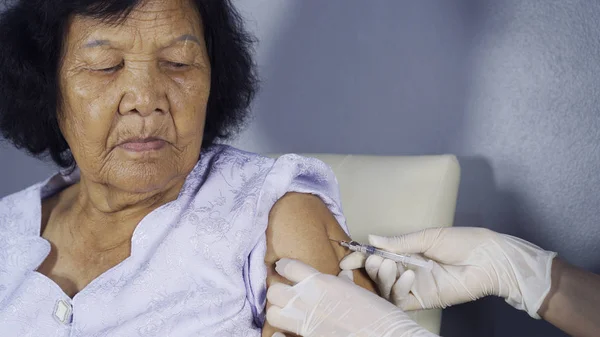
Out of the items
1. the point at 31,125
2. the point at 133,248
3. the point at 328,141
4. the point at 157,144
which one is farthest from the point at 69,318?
the point at 328,141

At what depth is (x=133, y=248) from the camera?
1.37 m

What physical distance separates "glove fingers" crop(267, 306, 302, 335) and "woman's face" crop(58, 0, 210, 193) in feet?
1.13

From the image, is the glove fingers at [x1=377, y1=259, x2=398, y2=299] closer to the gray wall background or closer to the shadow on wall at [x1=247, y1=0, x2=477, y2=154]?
the gray wall background

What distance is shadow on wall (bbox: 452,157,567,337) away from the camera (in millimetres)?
1903

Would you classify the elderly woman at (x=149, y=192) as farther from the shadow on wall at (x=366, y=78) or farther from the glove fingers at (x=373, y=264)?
the shadow on wall at (x=366, y=78)

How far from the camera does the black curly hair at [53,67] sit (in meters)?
1.40

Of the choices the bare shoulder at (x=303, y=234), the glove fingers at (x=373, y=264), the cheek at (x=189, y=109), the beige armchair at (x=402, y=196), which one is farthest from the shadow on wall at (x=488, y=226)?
the cheek at (x=189, y=109)

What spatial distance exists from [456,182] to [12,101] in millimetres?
1016

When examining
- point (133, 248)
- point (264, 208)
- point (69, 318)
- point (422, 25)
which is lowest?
point (69, 318)

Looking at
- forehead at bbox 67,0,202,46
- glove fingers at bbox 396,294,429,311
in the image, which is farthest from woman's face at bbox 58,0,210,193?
glove fingers at bbox 396,294,429,311

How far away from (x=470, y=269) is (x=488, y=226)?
Answer: 45 centimetres

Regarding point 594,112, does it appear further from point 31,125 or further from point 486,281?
point 31,125

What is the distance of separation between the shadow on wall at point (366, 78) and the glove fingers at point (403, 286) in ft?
2.11

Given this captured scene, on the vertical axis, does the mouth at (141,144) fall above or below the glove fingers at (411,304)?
above
